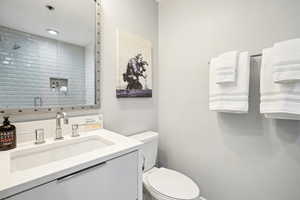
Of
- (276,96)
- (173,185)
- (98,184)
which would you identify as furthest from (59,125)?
(276,96)

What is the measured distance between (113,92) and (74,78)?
344 mm

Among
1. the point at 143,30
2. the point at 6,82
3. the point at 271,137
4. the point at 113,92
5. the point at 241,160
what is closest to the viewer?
the point at 6,82

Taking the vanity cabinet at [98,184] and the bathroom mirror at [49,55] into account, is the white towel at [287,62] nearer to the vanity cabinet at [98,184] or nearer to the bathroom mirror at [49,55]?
the vanity cabinet at [98,184]

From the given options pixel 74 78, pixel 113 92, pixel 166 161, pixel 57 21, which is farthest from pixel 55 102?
pixel 166 161

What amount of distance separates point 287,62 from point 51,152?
4.95ft

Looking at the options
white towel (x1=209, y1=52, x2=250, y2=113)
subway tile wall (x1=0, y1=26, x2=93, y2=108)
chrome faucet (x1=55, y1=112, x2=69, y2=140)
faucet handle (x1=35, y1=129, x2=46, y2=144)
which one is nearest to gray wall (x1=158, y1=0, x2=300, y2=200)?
white towel (x1=209, y1=52, x2=250, y2=113)

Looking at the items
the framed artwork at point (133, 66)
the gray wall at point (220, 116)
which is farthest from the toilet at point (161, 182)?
the framed artwork at point (133, 66)

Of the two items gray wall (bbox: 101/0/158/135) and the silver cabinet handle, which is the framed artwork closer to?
gray wall (bbox: 101/0/158/135)

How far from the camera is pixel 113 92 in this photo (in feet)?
4.36

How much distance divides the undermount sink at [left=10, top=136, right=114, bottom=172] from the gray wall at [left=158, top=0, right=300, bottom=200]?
36.0 inches

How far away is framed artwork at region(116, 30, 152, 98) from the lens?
136 centimetres

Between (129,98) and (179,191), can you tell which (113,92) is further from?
(179,191)

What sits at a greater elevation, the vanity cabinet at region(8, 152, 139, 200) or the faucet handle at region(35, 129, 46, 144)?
the faucet handle at region(35, 129, 46, 144)

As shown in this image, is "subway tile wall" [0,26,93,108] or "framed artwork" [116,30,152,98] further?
"framed artwork" [116,30,152,98]
